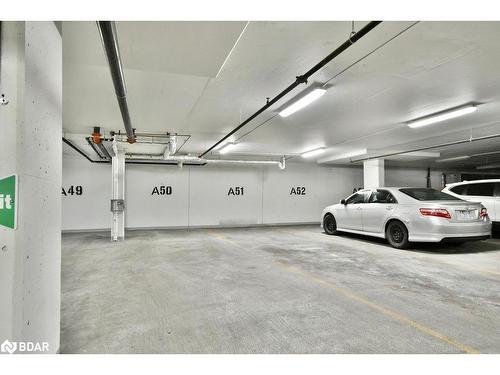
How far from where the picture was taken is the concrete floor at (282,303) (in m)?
2.09

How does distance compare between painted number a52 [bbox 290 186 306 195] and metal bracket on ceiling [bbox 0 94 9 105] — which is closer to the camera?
metal bracket on ceiling [bbox 0 94 9 105]

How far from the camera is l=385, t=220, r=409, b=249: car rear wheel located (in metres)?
5.71

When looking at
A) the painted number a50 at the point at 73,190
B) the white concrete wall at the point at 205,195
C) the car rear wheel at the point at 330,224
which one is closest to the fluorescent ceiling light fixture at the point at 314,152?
the car rear wheel at the point at 330,224

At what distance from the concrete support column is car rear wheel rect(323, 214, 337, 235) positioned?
2582 mm

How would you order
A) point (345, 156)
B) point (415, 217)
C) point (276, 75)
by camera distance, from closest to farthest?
point (276, 75), point (415, 217), point (345, 156)

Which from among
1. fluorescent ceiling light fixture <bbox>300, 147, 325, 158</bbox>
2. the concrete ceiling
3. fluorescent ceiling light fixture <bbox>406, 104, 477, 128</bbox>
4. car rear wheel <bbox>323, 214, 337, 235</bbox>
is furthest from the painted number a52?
fluorescent ceiling light fixture <bbox>406, 104, 477, 128</bbox>

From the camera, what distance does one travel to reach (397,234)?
5945 mm

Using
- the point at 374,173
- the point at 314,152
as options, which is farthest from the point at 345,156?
the point at 314,152

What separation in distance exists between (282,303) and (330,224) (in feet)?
18.9

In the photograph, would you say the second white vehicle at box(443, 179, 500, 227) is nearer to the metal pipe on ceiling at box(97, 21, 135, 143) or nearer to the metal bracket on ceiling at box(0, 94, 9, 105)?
the metal pipe on ceiling at box(97, 21, 135, 143)

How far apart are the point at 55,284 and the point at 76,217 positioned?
8.79 metres

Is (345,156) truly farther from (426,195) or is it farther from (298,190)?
(426,195)

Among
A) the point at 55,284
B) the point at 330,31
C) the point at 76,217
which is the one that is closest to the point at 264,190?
the point at 76,217

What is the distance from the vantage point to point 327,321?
2447 millimetres
